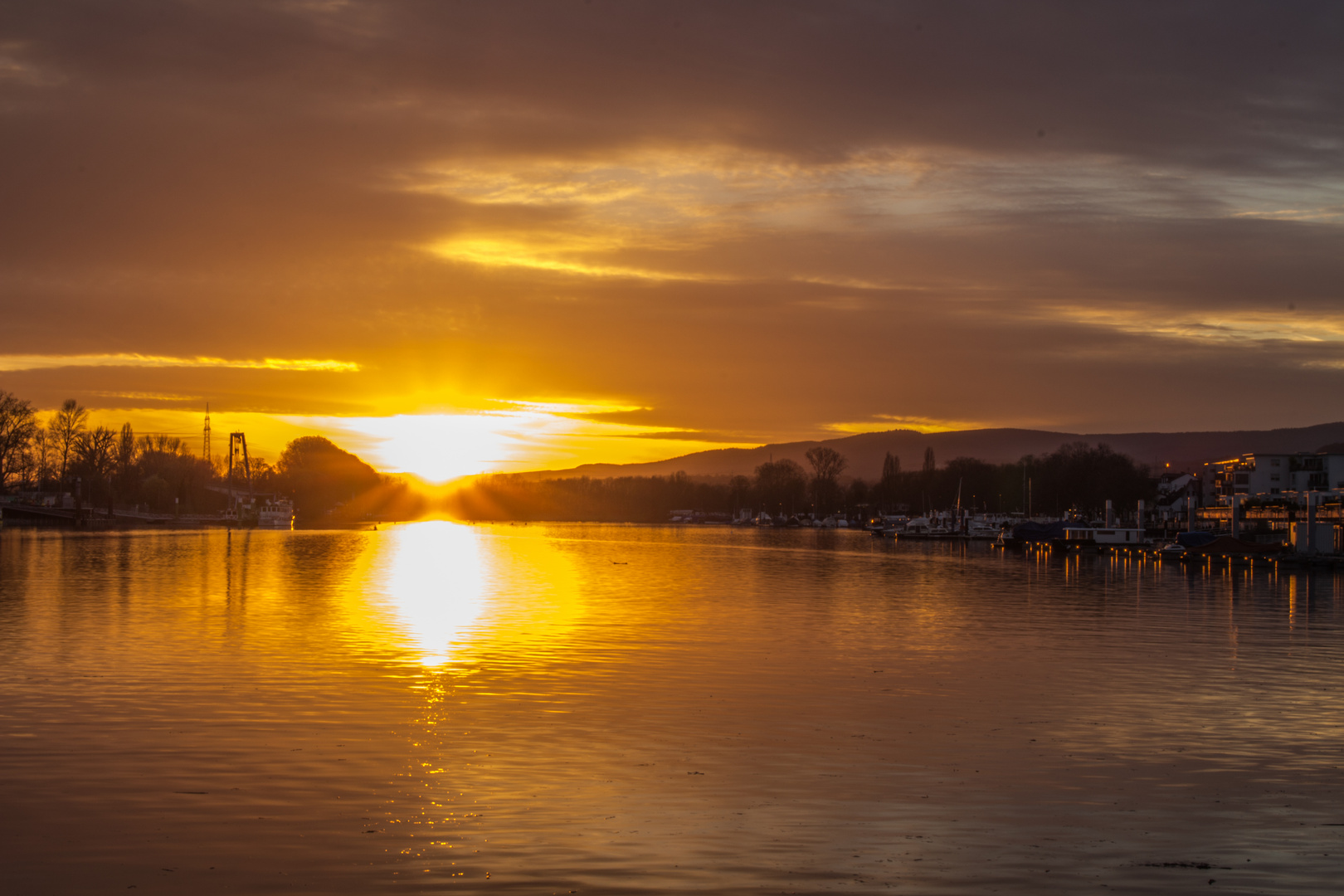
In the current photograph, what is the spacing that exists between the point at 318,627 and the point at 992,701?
2657 cm

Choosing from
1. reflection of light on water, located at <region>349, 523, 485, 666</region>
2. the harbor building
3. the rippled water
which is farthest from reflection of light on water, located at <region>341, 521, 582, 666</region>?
the harbor building

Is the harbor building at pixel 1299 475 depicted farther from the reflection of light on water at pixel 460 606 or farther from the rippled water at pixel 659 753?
the rippled water at pixel 659 753

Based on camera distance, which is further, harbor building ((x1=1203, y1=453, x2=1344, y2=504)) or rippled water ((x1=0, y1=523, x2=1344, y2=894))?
harbor building ((x1=1203, y1=453, x2=1344, y2=504))

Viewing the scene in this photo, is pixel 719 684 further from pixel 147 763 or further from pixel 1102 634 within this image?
pixel 1102 634

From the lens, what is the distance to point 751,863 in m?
14.8

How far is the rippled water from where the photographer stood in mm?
14727

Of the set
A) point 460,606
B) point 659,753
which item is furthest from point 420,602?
point 659,753

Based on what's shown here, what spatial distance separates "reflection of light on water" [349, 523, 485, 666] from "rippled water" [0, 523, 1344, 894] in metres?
0.51

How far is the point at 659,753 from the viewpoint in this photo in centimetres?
2173

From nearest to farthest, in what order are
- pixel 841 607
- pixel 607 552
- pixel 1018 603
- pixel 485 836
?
1. pixel 485 836
2. pixel 841 607
3. pixel 1018 603
4. pixel 607 552

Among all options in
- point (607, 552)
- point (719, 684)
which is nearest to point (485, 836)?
point (719, 684)

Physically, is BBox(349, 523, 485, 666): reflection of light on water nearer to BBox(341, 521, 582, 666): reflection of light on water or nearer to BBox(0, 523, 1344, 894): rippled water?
BBox(341, 521, 582, 666): reflection of light on water

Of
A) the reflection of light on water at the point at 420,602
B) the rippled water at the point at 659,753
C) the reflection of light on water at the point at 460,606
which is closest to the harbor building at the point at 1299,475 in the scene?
the reflection of light on water at the point at 460,606

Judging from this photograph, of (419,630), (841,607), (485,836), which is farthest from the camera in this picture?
(841,607)
